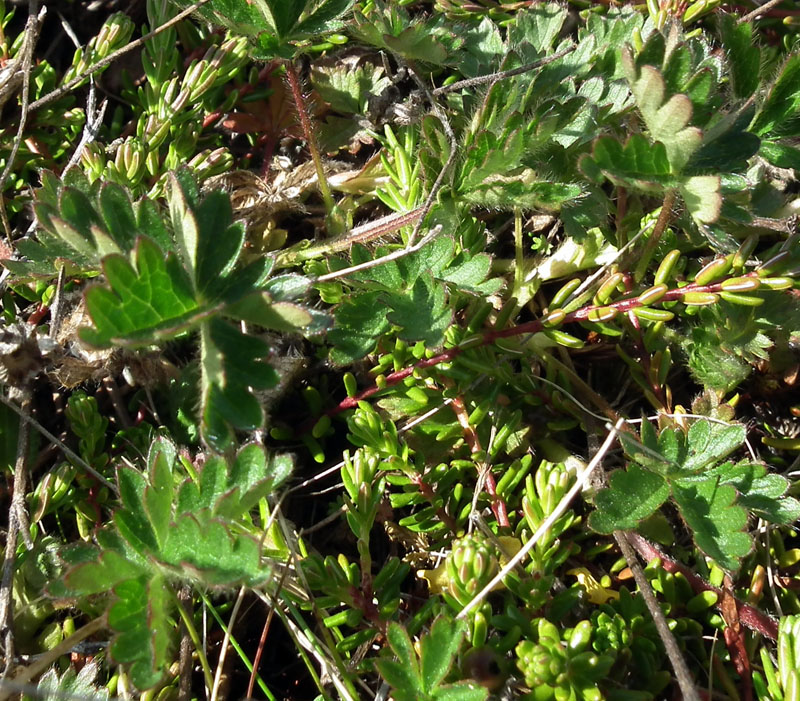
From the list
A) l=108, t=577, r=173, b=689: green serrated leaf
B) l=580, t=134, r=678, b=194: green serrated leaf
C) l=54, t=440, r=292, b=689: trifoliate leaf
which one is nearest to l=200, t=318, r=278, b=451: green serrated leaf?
l=54, t=440, r=292, b=689: trifoliate leaf

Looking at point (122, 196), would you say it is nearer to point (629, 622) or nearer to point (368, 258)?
point (368, 258)

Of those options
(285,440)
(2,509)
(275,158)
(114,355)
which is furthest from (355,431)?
(275,158)

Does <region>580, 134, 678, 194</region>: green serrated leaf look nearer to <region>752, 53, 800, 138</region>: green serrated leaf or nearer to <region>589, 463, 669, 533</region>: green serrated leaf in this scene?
<region>752, 53, 800, 138</region>: green serrated leaf

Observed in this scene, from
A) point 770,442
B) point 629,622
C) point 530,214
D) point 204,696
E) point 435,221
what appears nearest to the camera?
point 629,622

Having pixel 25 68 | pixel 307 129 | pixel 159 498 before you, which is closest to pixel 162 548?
pixel 159 498

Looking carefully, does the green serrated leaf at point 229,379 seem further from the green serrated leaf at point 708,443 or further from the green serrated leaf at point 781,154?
the green serrated leaf at point 781,154

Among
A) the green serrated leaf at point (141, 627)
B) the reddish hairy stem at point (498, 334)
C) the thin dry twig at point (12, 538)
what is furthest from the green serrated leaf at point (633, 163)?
the thin dry twig at point (12, 538)
